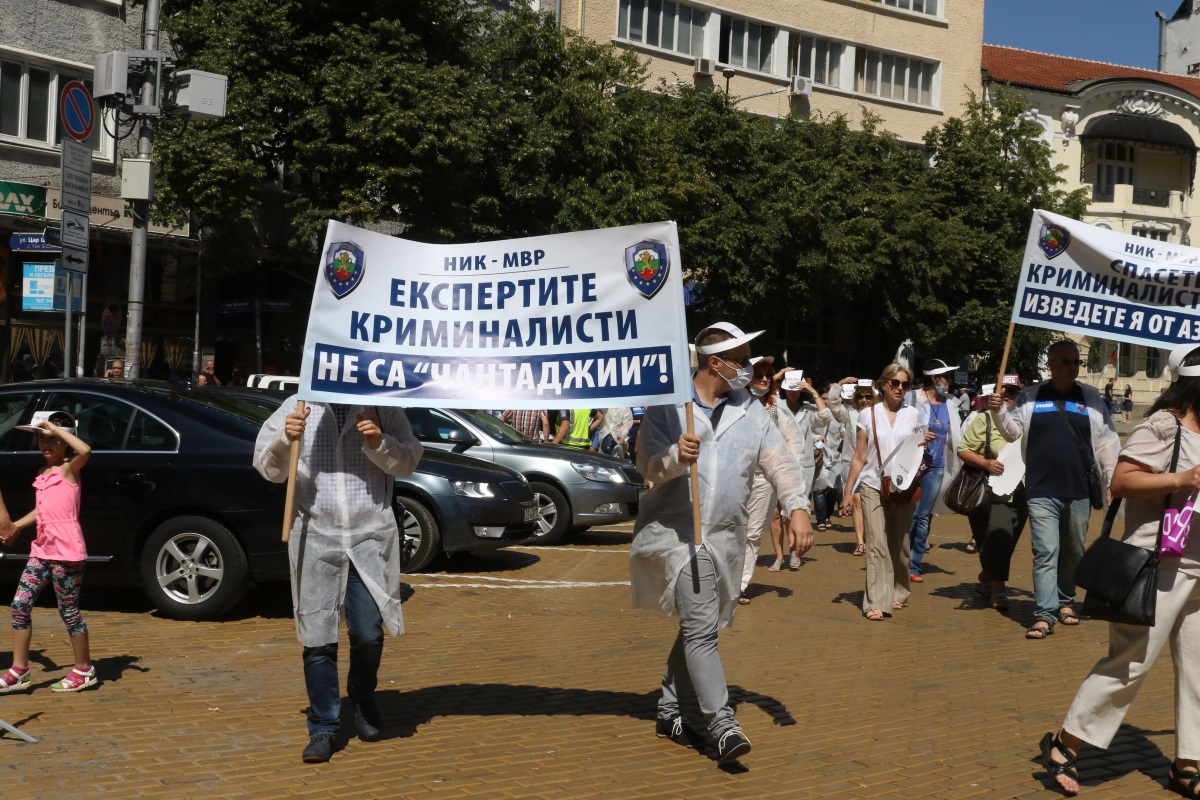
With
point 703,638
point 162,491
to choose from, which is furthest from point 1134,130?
point 703,638

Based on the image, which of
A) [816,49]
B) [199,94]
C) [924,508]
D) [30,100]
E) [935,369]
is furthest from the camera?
[816,49]

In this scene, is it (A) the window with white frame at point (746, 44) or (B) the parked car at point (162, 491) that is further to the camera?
(A) the window with white frame at point (746, 44)

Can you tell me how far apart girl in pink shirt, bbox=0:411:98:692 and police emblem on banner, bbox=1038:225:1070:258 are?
6203 millimetres

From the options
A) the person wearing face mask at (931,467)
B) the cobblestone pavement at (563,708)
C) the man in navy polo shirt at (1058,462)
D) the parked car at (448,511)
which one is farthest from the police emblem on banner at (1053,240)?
the parked car at (448,511)

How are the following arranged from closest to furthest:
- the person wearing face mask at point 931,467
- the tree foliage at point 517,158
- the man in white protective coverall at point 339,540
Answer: the man in white protective coverall at point 339,540 < the person wearing face mask at point 931,467 < the tree foliage at point 517,158

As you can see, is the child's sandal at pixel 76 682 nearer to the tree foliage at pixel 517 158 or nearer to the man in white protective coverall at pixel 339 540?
the man in white protective coverall at pixel 339 540

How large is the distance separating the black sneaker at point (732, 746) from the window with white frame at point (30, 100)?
21860 mm

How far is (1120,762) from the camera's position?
20.6 ft

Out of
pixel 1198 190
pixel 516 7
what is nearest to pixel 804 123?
pixel 516 7

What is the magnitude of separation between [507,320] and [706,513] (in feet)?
4.20

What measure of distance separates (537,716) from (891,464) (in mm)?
4580

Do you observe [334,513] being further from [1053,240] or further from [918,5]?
[918,5]

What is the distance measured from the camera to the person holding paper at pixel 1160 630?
18.5ft

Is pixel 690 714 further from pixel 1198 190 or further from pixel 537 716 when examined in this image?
pixel 1198 190
